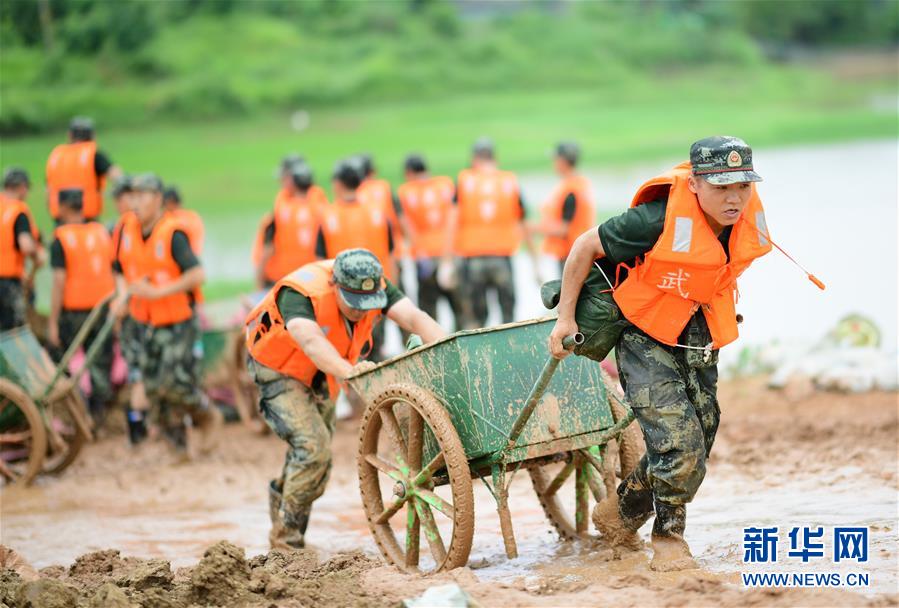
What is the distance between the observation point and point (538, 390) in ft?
18.4

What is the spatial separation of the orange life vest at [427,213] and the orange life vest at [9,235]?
3.38m

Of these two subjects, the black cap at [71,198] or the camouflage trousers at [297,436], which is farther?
the black cap at [71,198]

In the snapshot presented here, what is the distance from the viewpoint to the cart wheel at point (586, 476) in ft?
20.8

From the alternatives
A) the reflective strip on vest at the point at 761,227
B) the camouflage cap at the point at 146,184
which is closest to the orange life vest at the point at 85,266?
the camouflage cap at the point at 146,184

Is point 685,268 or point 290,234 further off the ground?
point 290,234

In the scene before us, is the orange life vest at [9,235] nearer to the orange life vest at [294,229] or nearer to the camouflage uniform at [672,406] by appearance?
the orange life vest at [294,229]

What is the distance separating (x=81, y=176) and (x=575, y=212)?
4.30 metres

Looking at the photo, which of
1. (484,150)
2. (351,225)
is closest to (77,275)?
(351,225)

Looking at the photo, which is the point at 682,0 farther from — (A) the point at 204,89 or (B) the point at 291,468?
(B) the point at 291,468

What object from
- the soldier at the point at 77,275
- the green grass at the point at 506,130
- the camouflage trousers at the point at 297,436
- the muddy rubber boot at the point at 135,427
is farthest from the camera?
the green grass at the point at 506,130

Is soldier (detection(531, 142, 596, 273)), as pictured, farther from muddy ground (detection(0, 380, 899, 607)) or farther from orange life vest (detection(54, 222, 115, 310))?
orange life vest (detection(54, 222, 115, 310))

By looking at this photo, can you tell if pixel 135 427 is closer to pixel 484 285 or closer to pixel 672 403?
pixel 484 285

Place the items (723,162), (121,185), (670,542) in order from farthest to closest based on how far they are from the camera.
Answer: (121,185), (670,542), (723,162)

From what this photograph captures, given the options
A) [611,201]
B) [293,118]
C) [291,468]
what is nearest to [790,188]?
[611,201]
